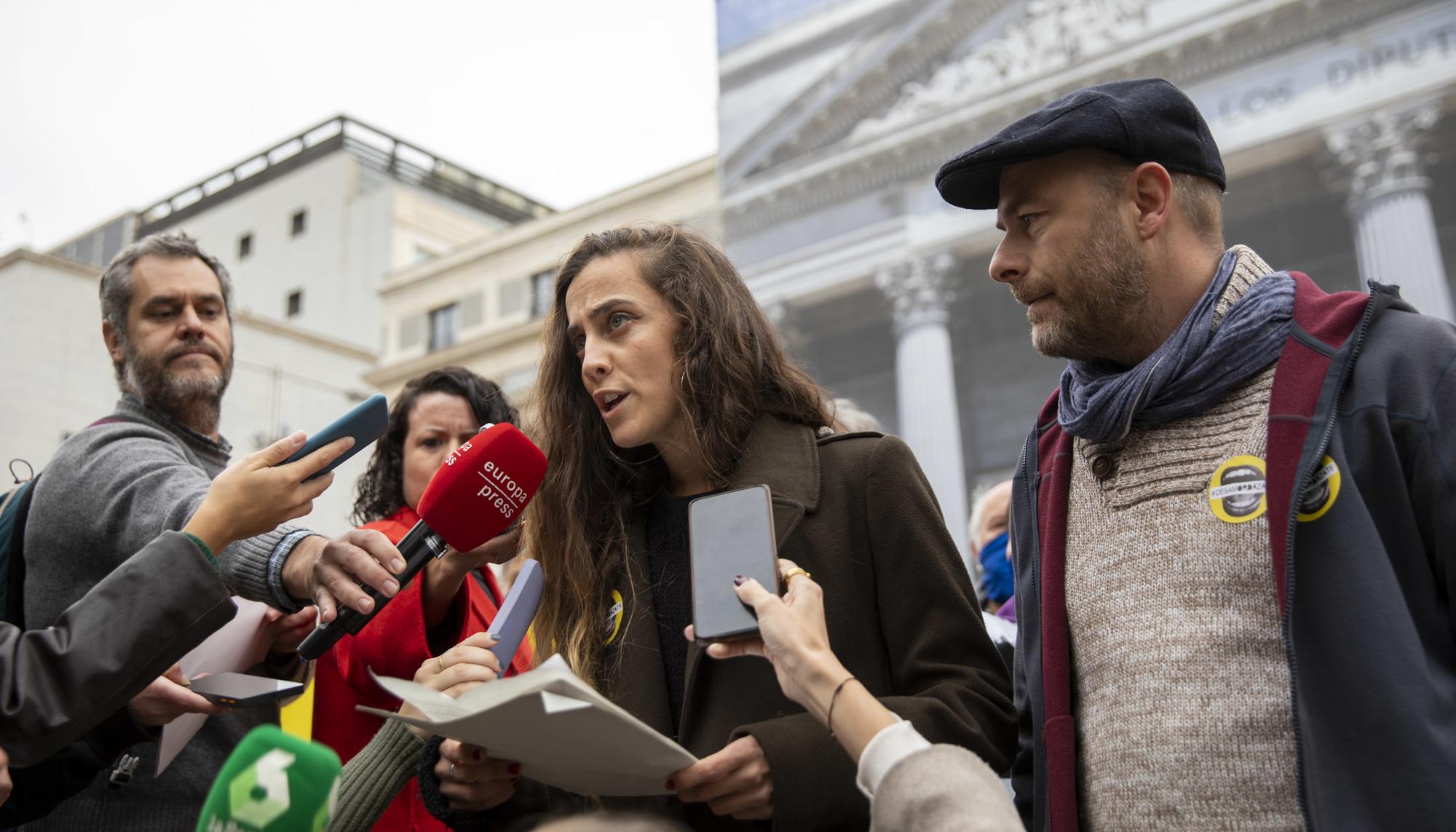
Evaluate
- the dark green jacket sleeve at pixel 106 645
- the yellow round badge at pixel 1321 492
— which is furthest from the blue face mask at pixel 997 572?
the dark green jacket sleeve at pixel 106 645

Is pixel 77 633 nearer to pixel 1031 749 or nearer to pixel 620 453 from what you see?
pixel 620 453

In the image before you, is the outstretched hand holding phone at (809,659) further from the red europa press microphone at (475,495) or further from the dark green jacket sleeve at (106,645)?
the dark green jacket sleeve at (106,645)

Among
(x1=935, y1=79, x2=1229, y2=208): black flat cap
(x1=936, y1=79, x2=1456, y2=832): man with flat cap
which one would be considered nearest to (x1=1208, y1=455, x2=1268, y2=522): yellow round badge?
(x1=936, y1=79, x2=1456, y2=832): man with flat cap

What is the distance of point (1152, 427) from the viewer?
2088mm

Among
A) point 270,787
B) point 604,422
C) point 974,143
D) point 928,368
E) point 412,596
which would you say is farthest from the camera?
point 928,368

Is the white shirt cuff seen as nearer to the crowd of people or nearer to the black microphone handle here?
the crowd of people

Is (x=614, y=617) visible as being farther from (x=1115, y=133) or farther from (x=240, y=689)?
(x=1115, y=133)

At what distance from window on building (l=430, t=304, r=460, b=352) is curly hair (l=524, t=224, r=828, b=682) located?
71.1 ft

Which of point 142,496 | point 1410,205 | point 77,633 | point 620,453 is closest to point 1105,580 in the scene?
point 620,453

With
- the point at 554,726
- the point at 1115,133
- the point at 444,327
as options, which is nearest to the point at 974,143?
the point at 444,327

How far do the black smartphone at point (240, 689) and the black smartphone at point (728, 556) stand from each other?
0.85 meters

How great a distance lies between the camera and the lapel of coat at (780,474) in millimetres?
2051

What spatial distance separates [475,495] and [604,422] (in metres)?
0.47

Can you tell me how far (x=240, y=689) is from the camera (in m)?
2.19
